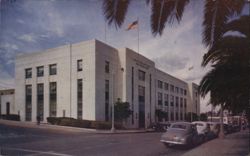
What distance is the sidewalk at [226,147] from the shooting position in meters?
4.86

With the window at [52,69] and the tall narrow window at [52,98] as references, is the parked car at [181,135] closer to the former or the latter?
the tall narrow window at [52,98]

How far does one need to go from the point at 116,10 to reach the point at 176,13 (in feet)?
3.17

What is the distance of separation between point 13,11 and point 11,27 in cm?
28

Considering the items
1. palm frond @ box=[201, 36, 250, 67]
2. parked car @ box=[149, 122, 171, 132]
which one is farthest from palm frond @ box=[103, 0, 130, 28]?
parked car @ box=[149, 122, 171, 132]

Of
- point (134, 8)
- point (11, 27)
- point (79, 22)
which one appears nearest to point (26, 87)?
point (11, 27)

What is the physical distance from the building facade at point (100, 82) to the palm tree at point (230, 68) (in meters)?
0.53

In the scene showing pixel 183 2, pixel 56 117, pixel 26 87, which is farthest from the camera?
pixel 56 117

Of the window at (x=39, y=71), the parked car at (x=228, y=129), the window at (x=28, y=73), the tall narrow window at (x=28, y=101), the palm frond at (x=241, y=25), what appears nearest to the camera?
the palm frond at (x=241, y=25)

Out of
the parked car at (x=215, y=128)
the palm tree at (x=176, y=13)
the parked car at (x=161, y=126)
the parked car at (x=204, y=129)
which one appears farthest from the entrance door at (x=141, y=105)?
the palm tree at (x=176, y=13)

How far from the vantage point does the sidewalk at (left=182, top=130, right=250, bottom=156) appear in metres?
4.86

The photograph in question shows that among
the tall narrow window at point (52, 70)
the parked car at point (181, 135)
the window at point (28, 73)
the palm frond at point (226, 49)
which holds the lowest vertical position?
the parked car at point (181, 135)

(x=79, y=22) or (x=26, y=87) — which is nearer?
(x=79, y=22)

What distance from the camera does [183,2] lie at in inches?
178

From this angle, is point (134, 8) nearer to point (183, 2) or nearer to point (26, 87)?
point (183, 2)
